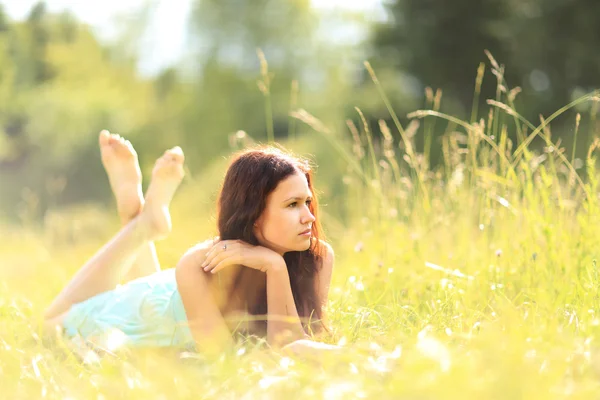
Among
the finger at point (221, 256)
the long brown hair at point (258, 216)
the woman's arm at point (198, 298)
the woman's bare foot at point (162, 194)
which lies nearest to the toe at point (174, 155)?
the woman's bare foot at point (162, 194)

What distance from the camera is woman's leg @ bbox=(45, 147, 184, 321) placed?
2770 millimetres

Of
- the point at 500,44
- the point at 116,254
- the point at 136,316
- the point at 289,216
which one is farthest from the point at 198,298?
the point at 500,44

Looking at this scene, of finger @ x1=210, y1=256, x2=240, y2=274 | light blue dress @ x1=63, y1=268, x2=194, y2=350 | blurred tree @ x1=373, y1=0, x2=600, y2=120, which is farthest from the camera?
blurred tree @ x1=373, y1=0, x2=600, y2=120

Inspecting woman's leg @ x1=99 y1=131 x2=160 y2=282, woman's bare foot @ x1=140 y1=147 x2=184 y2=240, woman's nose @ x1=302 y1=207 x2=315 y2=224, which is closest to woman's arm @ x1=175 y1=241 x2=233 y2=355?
woman's nose @ x1=302 y1=207 x2=315 y2=224

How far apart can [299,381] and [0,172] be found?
14419mm

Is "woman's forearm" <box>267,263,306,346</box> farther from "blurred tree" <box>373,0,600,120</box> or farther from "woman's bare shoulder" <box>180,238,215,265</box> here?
"blurred tree" <box>373,0,600,120</box>

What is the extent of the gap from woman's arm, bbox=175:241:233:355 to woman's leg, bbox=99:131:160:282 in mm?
714

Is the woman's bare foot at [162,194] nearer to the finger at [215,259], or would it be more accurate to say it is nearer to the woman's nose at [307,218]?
the finger at [215,259]

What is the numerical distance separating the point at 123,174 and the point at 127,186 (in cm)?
8

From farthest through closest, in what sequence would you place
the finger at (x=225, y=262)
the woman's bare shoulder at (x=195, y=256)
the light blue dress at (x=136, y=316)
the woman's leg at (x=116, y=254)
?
1. the woman's leg at (x=116, y=254)
2. the light blue dress at (x=136, y=316)
3. the woman's bare shoulder at (x=195, y=256)
4. the finger at (x=225, y=262)

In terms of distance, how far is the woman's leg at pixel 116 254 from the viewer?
9.09 feet

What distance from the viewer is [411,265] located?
118 inches

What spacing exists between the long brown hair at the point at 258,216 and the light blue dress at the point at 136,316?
26 centimetres

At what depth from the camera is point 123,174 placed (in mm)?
2998
